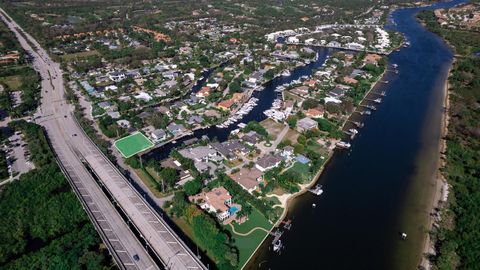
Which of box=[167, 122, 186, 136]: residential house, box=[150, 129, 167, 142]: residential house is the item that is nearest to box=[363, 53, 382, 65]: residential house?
box=[167, 122, 186, 136]: residential house

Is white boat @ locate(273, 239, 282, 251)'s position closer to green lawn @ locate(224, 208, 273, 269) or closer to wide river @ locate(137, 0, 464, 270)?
wide river @ locate(137, 0, 464, 270)

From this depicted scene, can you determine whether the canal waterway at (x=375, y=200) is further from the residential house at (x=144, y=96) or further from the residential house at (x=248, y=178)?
the residential house at (x=144, y=96)

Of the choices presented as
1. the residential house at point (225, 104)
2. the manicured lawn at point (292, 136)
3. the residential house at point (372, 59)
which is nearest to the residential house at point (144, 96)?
the residential house at point (225, 104)

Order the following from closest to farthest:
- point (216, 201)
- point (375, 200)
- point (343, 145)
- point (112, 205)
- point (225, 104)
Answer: point (112, 205) < point (216, 201) < point (375, 200) < point (343, 145) < point (225, 104)

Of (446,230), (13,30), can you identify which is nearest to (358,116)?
(446,230)

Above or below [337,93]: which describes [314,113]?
below

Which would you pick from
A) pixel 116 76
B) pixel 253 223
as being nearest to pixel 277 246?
pixel 253 223

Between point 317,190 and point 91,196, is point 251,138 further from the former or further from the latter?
point 91,196
